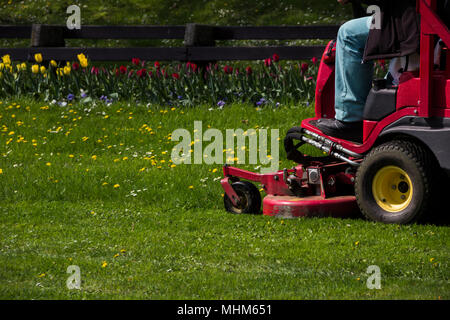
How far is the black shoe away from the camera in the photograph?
224 inches

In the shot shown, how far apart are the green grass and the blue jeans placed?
85 cm

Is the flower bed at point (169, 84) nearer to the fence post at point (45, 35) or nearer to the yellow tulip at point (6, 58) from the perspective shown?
the yellow tulip at point (6, 58)

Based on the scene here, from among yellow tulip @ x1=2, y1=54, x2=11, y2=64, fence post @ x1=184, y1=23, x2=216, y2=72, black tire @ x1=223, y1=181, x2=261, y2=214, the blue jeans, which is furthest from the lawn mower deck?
yellow tulip @ x1=2, y1=54, x2=11, y2=64

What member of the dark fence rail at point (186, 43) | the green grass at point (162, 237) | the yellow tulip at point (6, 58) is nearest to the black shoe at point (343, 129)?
the green grass at point (162, 237)

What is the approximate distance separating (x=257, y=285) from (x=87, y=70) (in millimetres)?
6694

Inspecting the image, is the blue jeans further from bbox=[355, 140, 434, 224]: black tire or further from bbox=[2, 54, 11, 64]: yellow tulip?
bbox=[2, 54, 11, 64]: yellow tulip

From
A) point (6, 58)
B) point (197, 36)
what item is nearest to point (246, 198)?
point (197, 36)

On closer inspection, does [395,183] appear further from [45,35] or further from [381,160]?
[45,35]

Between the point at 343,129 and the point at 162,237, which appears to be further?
the point at 343,129

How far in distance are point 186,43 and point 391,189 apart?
227 inches

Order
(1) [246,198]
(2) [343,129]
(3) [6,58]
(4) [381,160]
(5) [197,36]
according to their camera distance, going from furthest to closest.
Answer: (5) [197,36], (3) [6,58], (1) [246,198], (2) [343,129], (4) [381,160]

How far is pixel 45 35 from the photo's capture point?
11305 millimetres

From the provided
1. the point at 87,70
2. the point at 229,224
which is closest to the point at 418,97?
the point at 229,224

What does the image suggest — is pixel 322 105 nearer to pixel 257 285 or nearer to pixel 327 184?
pixel 327 184
